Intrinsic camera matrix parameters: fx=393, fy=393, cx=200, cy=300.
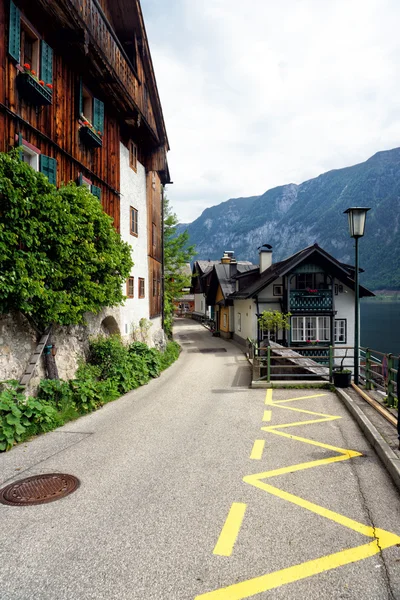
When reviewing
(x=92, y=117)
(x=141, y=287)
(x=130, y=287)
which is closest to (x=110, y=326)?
(x=130, y=287)

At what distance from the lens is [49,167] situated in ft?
36.0

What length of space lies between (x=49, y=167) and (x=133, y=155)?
8.30 metres

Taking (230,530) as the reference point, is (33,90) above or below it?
above

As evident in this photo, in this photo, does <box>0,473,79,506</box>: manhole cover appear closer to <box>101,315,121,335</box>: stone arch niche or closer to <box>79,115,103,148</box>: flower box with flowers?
<box>101,315,121,335</box>: stone arch niche

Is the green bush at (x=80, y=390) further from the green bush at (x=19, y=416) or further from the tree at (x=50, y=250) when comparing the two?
the tree at (x=50, y=250)

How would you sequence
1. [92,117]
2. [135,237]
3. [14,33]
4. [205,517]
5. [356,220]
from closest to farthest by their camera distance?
[205,517]
[14,33]
[356,220]
[92,117]
[135,237]

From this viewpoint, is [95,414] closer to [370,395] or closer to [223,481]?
[223,481]

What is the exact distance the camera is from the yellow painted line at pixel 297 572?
11.8ft

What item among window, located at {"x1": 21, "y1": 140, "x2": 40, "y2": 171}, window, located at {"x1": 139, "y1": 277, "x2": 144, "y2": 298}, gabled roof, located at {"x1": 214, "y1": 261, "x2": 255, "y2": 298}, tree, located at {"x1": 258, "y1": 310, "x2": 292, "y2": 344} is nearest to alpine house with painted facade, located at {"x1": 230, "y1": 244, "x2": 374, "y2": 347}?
tree, located at {"x1": 258, "y1": 310, "x2": 292, "y2": 344}

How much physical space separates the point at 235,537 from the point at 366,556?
140 cm

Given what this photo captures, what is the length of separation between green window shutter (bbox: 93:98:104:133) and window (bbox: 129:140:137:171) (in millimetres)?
3724

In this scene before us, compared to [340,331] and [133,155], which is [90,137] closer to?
[133,155]

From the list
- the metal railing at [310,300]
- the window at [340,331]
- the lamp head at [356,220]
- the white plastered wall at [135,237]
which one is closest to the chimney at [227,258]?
the metal railing at [310,300]

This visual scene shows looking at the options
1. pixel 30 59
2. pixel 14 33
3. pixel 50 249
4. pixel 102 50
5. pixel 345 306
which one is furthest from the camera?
pixel 345 306
